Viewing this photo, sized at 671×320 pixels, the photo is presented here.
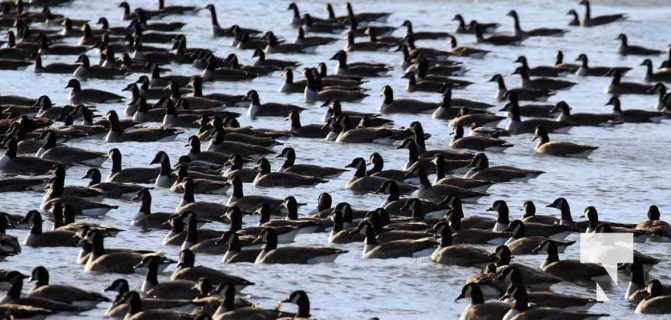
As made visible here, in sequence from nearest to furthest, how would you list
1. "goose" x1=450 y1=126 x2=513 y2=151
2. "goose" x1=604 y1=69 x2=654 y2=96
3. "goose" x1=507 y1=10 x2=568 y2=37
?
"goose" x1=450 y1=126 x2=513 y2=151, "goose" x1=604 y1=69 x2=654 y2=96, "goose" x1=507 y1=10 x2=568 y2=37

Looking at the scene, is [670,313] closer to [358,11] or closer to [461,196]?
[461,196]

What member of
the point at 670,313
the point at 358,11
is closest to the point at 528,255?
the point at 670,313

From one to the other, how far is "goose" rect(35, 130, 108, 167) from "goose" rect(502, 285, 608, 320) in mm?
12843

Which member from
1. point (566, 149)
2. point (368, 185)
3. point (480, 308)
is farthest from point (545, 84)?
point (480, 308)

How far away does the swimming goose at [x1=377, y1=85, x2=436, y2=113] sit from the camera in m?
38.0

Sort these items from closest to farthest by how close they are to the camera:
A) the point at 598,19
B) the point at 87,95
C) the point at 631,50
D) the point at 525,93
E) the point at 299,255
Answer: the point at 299,255, the point at 87,95, the point at 525,93, the point at 631,50, the point at 598,19

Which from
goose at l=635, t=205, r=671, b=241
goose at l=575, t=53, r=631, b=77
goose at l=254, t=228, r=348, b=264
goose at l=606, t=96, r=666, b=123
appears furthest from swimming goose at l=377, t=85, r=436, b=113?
goose at l=254, t=228, r=348, b=264

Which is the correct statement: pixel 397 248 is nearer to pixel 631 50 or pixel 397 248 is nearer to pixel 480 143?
pixel 480 143

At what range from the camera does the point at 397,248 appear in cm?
2120

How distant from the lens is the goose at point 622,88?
4269 centimetres

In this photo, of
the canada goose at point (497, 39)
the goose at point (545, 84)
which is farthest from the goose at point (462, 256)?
the canada goose at point (497, 39)

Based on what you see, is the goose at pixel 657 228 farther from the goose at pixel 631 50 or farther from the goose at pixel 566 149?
the goose at pixel 631 50

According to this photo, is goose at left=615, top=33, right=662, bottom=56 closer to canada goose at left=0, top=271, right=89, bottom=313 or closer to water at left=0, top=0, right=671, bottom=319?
water at left=0, top=0, right=671, bottom=319

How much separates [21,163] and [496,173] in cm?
824
